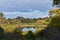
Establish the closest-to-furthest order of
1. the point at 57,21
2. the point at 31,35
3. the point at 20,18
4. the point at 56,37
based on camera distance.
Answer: the point at 56,37, the point at 31,35, the point at 57,21, the point at 20,18

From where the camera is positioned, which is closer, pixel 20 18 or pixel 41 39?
pixel 41 39

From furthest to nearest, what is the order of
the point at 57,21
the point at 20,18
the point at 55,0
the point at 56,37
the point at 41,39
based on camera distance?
the point at 20,18, the point at 57,21, the point at 55,0, the point at 41,39, the point at 56,37

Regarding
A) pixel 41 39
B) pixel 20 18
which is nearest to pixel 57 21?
pixel 41 39

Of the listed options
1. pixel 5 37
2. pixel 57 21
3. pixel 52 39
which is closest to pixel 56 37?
pixel 52 39

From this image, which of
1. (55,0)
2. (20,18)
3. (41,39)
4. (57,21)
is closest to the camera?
(41,39)

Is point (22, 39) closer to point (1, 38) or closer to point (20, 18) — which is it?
point (1, 38)

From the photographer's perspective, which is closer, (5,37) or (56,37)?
(56,37)

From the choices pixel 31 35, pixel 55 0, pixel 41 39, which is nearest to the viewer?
pixel 41 39

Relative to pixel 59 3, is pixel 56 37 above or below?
below

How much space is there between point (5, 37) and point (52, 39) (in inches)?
190

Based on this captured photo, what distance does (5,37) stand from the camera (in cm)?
2366

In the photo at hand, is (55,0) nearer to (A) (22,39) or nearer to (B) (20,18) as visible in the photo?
(A) (22,39)

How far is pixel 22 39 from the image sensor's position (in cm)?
2373

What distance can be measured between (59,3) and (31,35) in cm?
489
